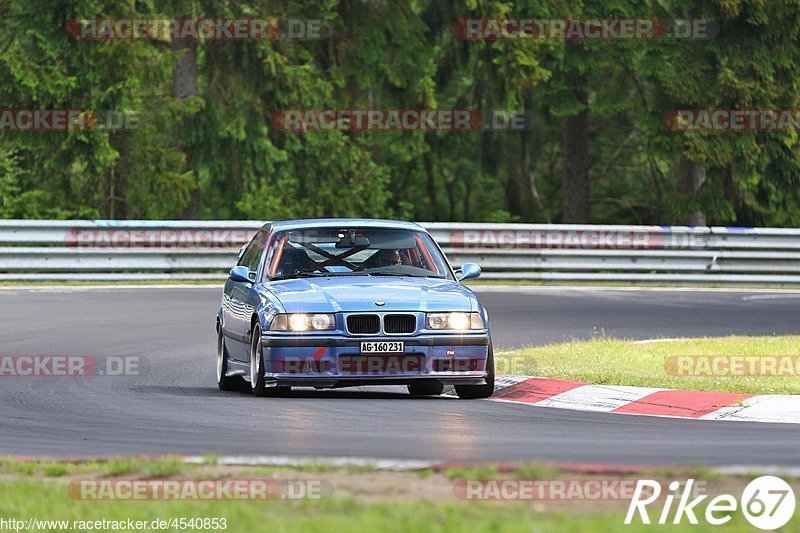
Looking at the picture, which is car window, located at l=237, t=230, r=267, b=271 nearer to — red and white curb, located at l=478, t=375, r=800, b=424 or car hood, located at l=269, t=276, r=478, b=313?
car hood, located at l=269, t=276, r=478, b=313

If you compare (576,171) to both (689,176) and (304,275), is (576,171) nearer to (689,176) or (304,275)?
(689,176)

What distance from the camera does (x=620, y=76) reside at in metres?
40.9

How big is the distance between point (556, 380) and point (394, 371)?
196 centimetres

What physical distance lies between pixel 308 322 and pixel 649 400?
2.81 m

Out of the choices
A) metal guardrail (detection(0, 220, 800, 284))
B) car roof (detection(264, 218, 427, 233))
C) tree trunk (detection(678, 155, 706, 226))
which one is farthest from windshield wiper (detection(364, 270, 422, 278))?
tree trunk (detection(678, 155, 706, 226))

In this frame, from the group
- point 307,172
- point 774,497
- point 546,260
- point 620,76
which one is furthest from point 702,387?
point 620,76

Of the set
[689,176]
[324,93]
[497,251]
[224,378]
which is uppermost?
[324,93]

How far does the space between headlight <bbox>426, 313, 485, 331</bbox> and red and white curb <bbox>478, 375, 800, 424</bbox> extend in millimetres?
787

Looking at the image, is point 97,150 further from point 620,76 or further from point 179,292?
point 620,76

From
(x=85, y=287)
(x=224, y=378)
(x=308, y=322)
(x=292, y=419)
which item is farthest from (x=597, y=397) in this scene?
(x=85, y=287)

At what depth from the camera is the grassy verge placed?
701cm

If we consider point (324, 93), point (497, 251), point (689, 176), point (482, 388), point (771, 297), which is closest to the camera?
point (482, 388)

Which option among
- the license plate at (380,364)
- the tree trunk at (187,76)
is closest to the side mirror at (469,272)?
the license plate at (380,364)

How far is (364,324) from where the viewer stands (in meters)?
13.0
